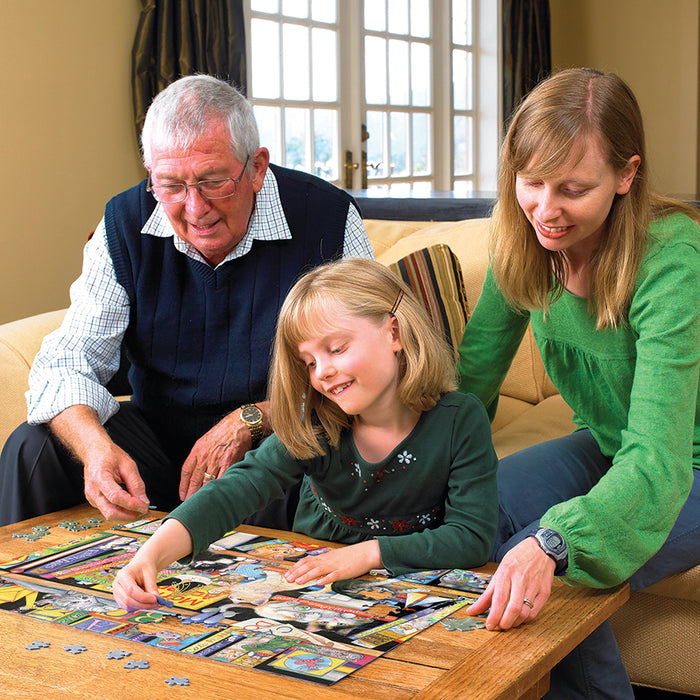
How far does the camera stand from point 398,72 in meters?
5.96

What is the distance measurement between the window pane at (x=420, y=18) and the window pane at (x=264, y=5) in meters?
1.43

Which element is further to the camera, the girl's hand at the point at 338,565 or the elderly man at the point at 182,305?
the elderly man at the point at 182,305

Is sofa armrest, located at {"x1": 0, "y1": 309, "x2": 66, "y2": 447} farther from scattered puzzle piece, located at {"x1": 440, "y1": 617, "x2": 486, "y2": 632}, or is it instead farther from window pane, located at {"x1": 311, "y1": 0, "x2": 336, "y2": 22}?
window pane, located at {"x1": 311, "y1": 0, "x2": 336, "y2": 22}

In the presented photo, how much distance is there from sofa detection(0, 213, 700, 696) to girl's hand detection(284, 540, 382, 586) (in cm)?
63

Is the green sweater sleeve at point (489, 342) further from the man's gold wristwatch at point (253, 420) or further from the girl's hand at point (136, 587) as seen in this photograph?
the girl's hand at point (136, 587)

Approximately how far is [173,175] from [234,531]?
72 cm

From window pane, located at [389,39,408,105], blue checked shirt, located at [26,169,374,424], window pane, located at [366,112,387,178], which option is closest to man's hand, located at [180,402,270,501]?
blue checked shirt, located at [26,169,374,424]

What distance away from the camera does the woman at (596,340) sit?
1.25m

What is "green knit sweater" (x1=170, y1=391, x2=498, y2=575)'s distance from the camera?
136cm

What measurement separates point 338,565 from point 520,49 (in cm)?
605

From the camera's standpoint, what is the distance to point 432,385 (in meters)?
1.45

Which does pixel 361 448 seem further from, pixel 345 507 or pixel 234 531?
pixel 234 531

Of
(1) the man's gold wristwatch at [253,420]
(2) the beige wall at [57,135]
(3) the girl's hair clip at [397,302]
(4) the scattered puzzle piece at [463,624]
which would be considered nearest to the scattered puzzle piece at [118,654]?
(4) the scattered puzzle piece at [463,624]

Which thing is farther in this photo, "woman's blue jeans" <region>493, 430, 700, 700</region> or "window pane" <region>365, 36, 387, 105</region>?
"window pane" <region>365, 36, 387, 105</region>
